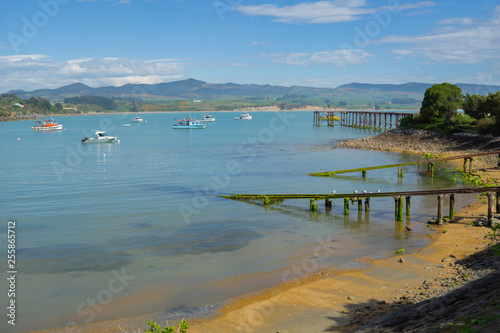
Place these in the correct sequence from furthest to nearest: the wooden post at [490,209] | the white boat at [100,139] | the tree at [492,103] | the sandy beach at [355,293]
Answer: the white boat at [100,139], the tree at [492,103], the wooden post at [490,209], the sandy beach at [355,293]

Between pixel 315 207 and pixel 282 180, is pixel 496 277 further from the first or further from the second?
pixel 282 180

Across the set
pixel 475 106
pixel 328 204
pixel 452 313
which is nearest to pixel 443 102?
pixel 475 106

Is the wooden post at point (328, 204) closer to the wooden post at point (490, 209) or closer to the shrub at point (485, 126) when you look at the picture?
the wooden post at point (490, 209)

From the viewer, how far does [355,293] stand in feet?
59.4

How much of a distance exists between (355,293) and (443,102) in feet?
241

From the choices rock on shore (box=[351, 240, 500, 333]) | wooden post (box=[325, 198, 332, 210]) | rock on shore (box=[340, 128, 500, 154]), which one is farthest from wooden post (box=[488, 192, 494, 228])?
rock on shore (box=[340, 128, 500, 154])

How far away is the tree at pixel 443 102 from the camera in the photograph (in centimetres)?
8119

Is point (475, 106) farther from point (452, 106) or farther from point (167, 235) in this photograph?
point (167, 235)

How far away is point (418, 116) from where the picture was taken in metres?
88.7

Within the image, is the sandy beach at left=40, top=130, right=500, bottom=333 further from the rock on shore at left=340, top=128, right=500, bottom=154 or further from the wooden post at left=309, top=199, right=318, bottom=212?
the rock on shore at left=340, top=128, right=500, bottom=154

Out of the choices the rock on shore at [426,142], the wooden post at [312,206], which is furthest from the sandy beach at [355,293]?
the rock on shore at [426,142]

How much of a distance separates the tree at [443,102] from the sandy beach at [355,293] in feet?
202

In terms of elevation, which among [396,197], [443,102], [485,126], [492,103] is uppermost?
[443,102]

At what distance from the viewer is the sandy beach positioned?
615 inches
